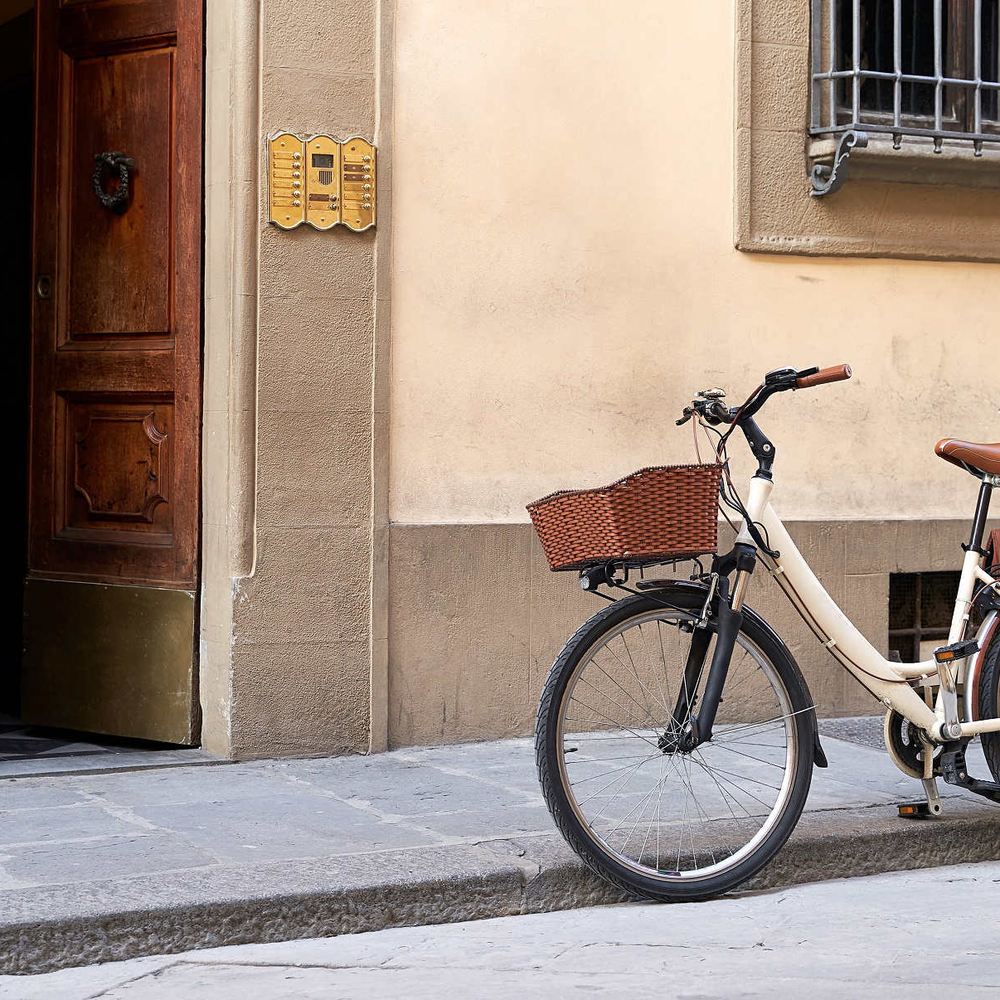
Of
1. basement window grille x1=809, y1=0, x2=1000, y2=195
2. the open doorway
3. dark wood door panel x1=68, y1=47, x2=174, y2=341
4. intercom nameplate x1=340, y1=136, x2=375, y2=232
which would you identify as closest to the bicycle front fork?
intercom nameplate x1=340, y1=136, x2=375, y2=232

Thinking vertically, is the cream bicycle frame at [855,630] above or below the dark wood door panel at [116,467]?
below

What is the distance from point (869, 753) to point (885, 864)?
122 cm

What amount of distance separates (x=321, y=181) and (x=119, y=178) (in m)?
0.79

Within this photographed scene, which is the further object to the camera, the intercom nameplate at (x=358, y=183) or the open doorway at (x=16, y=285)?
the open doorway at (x=16, y=285)

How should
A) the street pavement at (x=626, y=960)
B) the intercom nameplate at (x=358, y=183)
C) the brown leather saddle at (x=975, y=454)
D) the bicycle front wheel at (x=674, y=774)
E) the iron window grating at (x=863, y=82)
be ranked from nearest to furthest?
the street pavement at (x=626, y=960)
the bicycle front wheel at (x=674, y=774)
the brown leather saddle at (x=975, y=454)
the intercom nameplate at (x=358, y=183)
the iron window grating at (x=863, y=82)

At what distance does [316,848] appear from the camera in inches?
163

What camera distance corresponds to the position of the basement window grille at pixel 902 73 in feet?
20.5

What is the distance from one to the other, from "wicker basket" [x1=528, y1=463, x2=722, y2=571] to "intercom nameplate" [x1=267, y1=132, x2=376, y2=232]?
6.36 ft

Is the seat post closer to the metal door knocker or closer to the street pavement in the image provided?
the street pavement

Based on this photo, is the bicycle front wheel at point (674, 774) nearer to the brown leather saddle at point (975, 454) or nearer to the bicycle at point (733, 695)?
the bicycle at point (733, 695)

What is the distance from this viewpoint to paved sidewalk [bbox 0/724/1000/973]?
358cm

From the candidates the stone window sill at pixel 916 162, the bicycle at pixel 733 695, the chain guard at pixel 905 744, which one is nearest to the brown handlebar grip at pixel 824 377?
the bicycle at pixel 733 695

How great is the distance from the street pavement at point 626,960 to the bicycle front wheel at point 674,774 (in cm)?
13

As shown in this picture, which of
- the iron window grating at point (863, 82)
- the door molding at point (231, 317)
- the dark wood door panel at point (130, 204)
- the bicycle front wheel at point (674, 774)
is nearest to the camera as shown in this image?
the bicycle front wheel at point (674, 774)
